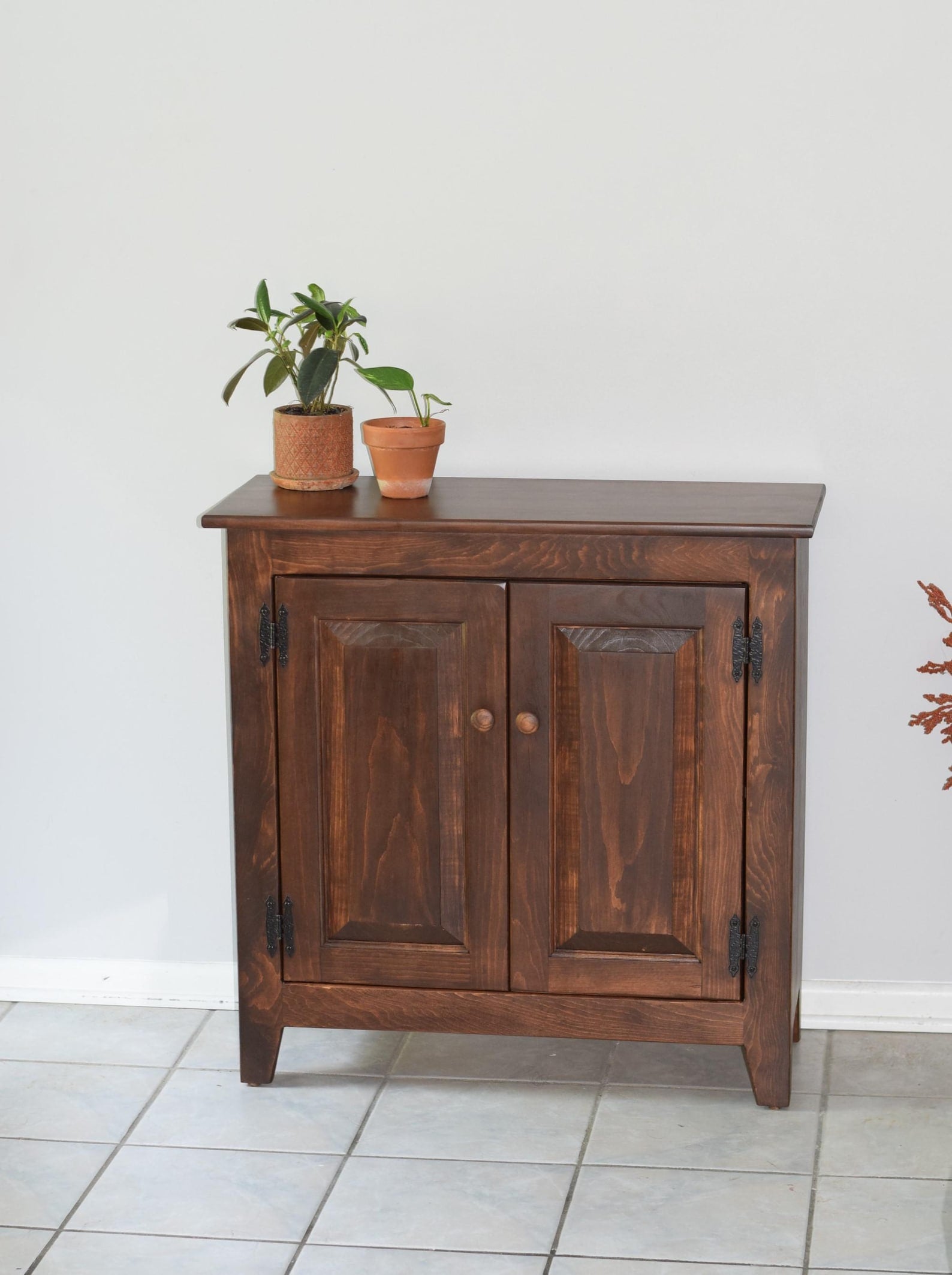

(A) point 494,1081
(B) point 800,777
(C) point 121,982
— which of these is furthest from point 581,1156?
(C) point 121,982

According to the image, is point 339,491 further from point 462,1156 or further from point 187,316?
point 462,1156

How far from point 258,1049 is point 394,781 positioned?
1.71 ft

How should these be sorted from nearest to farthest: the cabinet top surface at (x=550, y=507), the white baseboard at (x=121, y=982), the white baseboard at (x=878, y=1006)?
1. the cabinet top surface at (x=550, y=507)
2. the white baseboard at (x=878, y=1006)
3. the white baseboard at (x=121, y=982)

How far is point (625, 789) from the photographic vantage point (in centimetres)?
244

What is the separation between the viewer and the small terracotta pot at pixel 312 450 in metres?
2.53

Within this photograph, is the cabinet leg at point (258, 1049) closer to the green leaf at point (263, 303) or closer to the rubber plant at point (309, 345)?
the rubber plant at point (309, 345)

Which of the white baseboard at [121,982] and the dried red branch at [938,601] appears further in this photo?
the white baseboard at [121,982]

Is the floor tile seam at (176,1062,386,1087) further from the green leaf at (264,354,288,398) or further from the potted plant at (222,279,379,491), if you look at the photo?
the green leaf at (264,354,288,398)

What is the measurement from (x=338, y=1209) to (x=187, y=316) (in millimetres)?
1463

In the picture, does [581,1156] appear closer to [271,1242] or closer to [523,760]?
[271,1242]

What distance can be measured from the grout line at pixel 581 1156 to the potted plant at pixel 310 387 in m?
1.05

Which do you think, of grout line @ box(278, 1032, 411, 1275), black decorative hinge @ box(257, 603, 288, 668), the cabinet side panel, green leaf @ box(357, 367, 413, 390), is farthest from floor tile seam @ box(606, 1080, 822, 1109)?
green leaf @ box(357, 367, 413, 390)

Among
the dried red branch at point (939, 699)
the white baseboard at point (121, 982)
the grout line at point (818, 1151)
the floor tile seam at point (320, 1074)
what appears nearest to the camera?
the grout line at point (818, 1151)

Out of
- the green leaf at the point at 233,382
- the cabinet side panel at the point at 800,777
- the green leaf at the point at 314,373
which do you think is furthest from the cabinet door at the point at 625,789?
the green leaf at the point at 233,382
